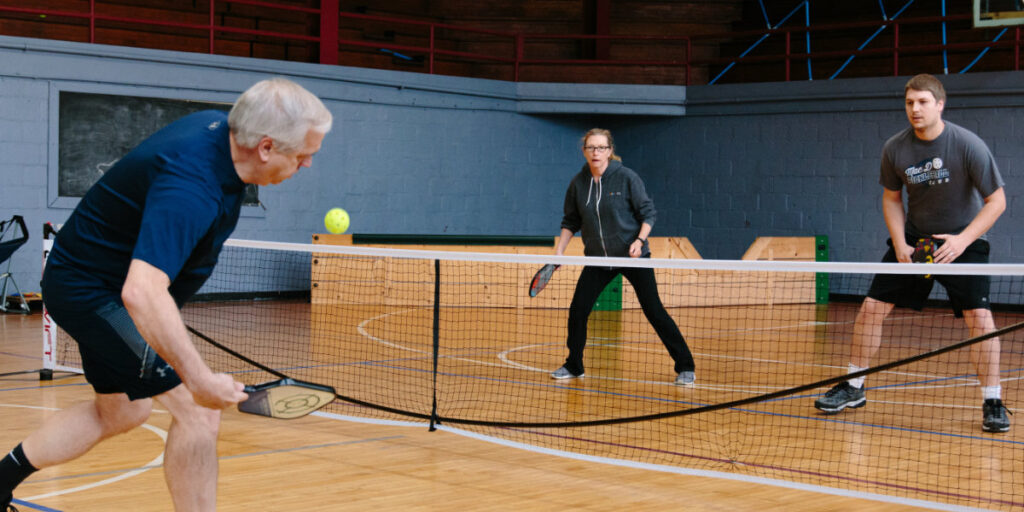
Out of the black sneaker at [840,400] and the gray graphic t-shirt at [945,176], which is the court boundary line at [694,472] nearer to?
the black sneaker at [840,400]

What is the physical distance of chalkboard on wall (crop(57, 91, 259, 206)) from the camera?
12523mm

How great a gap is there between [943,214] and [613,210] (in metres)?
2.30

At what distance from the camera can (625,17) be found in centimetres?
1823

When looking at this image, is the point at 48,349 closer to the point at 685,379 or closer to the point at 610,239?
the point at 610,239

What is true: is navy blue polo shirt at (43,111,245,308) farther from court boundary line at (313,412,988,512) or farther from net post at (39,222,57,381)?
net post at (39,222,57,381)

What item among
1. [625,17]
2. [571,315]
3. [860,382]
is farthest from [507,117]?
[860,382]

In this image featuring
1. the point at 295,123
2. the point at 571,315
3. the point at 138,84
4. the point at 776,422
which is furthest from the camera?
the point at 138,84

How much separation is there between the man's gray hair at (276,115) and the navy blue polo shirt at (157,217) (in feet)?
0.32

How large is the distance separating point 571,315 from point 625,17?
1217 centimetres

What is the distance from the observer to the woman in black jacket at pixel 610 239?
23.1 ft

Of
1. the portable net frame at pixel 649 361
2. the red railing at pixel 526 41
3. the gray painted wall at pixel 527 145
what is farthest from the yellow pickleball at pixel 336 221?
the red railing at pixel 526 41

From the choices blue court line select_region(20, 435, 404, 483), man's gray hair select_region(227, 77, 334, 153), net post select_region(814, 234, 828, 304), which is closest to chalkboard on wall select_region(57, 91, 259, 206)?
blue court line select_region(20, 435, 404, 483)

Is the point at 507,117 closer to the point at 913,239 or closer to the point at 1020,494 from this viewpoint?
the point at 913,239

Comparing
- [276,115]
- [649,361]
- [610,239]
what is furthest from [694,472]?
[649,361]
